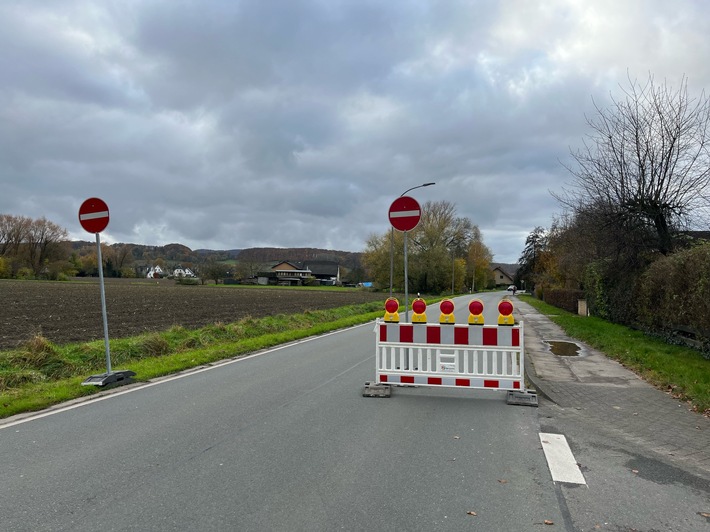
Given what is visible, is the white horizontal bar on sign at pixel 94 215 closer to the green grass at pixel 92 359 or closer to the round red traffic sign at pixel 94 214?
the round red traffic sign at pixel 94 214

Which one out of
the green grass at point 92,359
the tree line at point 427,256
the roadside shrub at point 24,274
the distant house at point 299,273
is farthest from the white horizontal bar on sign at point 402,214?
the distant house at point 299,273

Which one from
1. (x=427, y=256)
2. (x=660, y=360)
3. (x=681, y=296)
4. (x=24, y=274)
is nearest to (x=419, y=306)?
(x=660, y=360)

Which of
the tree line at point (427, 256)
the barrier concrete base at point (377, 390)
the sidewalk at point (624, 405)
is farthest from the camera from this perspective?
the tree line at point (427, 256)

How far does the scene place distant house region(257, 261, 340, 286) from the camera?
136875 millimetres

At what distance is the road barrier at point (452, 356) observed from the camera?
7.28 m

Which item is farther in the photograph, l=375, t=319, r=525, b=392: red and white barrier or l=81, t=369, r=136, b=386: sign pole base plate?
l=81, t=369, r=136, b=386: sign pole base plate

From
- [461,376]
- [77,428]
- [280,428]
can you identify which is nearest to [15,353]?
[77,428]

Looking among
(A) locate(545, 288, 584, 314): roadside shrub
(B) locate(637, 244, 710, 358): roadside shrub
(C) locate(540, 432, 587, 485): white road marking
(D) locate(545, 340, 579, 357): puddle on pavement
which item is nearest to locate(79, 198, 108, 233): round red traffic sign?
(C) locate(540, 432, 587, 485): white road marking

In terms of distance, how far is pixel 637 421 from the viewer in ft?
20.5

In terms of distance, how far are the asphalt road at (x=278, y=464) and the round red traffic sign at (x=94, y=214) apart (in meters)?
3.05

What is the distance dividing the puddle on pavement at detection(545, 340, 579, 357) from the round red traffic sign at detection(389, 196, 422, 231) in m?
5.85

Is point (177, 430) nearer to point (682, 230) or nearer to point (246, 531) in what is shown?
point (246, 531)

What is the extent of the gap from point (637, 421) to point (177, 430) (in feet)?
18.2

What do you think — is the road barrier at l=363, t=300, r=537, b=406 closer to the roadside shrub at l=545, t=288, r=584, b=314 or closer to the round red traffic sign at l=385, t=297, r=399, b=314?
the round red traffic sign at l=385, t=297, r=399, b=314
